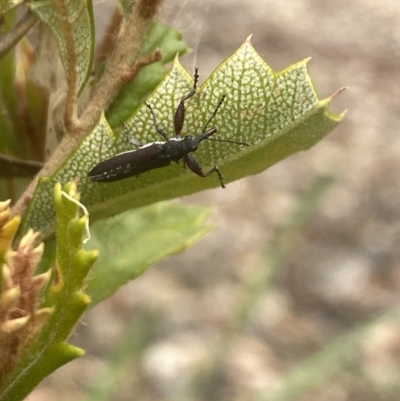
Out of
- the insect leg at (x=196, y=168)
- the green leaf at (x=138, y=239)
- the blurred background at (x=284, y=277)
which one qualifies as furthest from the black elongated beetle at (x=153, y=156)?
the blurred background at (x=284, y=277)

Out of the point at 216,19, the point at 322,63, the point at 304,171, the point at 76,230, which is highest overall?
the point at 216,19

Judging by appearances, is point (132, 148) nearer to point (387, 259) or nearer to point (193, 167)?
point (193, 167)

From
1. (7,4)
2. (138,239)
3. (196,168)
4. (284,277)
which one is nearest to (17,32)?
(7,4)

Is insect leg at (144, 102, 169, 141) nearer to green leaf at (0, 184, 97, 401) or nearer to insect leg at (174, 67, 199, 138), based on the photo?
insect leg at (174, 67, 199, 138)

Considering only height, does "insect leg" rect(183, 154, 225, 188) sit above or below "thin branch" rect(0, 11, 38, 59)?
below

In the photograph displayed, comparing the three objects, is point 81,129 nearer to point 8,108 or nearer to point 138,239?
point 8,108

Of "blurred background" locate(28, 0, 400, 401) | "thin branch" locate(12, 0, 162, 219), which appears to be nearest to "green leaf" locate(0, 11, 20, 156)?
"thin branch" locate(12, 0, 162, 219)

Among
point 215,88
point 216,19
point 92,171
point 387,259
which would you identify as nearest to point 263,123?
point 215,88
